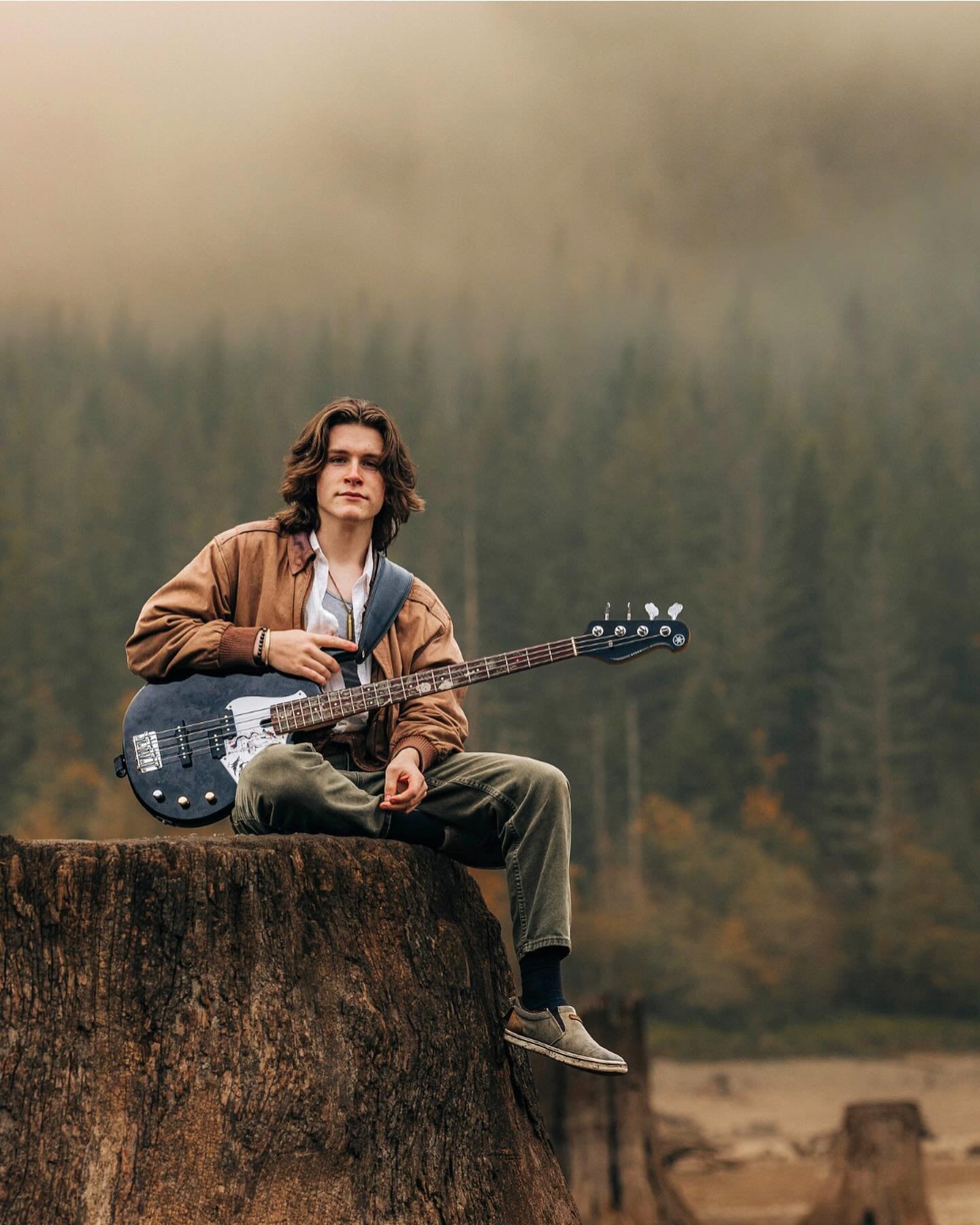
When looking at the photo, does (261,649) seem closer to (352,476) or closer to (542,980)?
(352,476)

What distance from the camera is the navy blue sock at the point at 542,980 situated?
324 cm

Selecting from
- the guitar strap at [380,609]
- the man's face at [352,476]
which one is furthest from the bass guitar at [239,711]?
the man's face at [352,476]

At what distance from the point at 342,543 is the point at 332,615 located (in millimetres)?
189

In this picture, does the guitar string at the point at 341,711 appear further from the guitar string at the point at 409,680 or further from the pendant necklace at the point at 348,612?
the pendant necklace at the point at 348,612

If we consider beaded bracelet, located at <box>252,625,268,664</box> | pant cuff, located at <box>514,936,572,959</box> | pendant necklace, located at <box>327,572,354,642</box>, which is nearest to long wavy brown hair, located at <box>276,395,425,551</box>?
pendant necklace, located at <box>327,572,354,642</box>

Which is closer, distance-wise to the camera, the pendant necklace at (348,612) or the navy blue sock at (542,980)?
the navy blue sock at (542,980)

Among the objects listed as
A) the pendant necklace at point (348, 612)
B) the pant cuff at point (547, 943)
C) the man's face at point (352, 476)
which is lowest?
the pant cuff at point (547, 943)

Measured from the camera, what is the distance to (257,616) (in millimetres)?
3670

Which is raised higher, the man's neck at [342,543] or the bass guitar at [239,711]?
the man's neck at [342,543]

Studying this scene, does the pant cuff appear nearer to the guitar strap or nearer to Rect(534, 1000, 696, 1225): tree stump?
the guitar strap

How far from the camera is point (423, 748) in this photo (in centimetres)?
341

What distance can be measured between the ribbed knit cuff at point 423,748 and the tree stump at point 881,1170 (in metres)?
7.73

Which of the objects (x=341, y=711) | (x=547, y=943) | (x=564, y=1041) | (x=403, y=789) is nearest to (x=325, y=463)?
(x=341, y=711)

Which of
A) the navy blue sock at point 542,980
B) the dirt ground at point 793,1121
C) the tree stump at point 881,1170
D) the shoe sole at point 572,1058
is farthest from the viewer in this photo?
the dirt ground at point 793,1121
